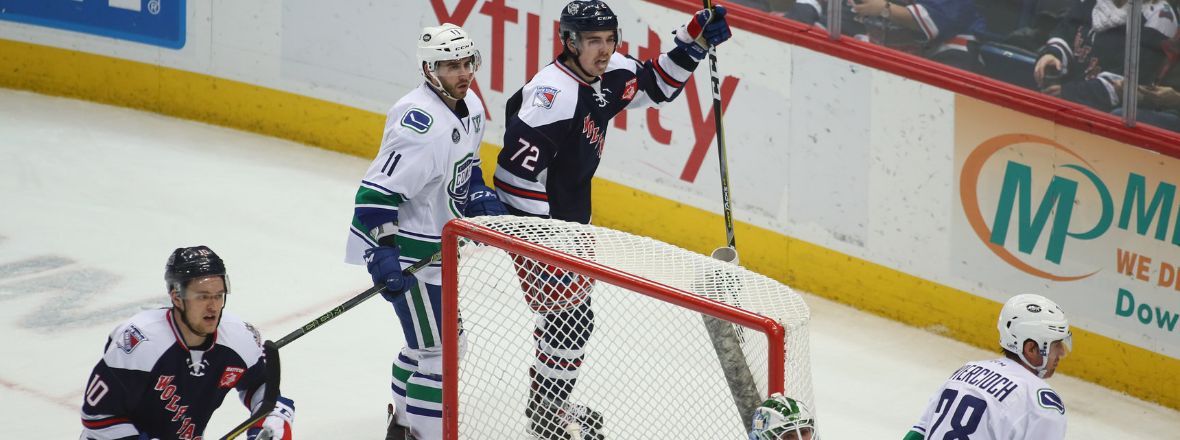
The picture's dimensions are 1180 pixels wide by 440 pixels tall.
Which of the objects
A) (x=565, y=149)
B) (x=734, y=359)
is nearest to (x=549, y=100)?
(x=565, y=149)

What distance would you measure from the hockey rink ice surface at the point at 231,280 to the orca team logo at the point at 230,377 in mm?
979

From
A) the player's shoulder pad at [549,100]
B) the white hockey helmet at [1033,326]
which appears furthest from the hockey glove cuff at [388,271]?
the white hockey helmet at [1033,326]

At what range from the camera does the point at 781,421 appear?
2.61 metres

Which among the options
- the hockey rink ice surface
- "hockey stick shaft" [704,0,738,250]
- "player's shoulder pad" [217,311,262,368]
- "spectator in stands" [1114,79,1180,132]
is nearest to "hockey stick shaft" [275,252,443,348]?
"player's shoulder pad" [217,311,262,368]

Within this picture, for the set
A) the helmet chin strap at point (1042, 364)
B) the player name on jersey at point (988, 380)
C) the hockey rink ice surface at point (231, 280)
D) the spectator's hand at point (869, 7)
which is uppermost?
the spectator's hand at point (869, 7)

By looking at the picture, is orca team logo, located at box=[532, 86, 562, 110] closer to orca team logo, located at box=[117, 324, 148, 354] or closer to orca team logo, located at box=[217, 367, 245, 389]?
orca team logo, located at box=[217, 367, 245, 389]

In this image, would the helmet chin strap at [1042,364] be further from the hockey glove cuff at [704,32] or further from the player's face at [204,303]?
the player's face at [204,303]

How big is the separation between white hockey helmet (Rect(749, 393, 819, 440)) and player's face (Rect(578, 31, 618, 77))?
1.93 meters

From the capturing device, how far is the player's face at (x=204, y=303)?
10.9 ft

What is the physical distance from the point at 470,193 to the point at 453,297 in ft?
2.00

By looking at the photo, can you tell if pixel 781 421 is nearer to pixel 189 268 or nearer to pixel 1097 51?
pixel 189 268

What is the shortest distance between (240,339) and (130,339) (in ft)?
0.86

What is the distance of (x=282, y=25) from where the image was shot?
24.4 ft

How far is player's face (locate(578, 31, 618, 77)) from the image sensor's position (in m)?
4.37
